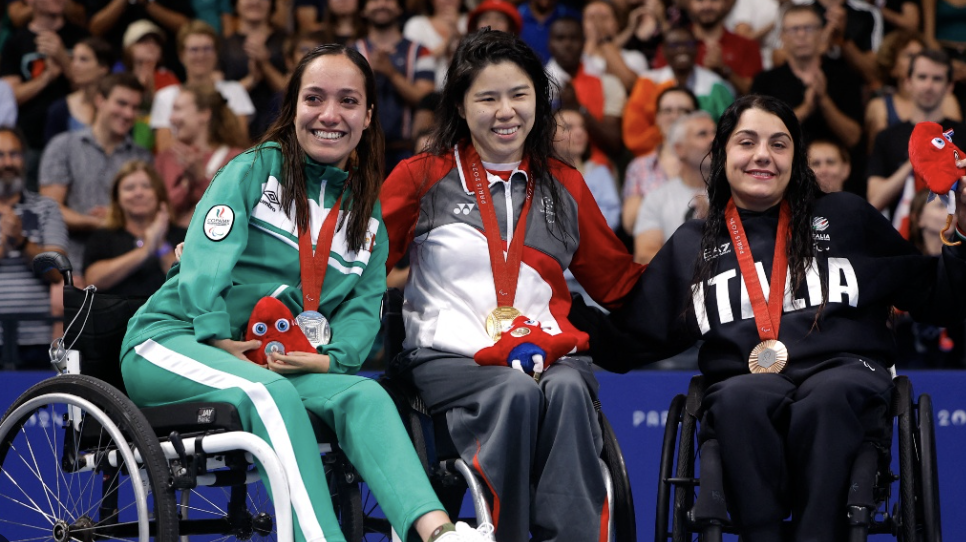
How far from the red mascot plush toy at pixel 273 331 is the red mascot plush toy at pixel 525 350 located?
0.49 m

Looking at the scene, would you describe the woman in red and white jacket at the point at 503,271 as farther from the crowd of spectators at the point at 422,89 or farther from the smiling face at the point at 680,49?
the smiling face at the point at 680,49

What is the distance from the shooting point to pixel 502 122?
3.69 metres

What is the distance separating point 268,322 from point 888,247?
71.7 inches

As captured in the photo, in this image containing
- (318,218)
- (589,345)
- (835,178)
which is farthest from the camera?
(835,178)

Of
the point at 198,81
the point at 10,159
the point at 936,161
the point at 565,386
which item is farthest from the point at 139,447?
the point at 198,81

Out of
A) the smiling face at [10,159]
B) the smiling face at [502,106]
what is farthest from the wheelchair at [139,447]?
the smiling face at [10,159]

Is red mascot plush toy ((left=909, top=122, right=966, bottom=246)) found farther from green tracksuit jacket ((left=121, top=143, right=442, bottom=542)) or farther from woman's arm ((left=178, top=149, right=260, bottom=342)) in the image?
woman's arm ((left=178, top=149, right=260, bottom=342))

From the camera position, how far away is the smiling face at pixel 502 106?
12.1 ft

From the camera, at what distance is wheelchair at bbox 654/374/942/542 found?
10.1 feet

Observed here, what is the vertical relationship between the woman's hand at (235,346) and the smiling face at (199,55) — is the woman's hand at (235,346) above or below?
below

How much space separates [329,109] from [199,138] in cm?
322

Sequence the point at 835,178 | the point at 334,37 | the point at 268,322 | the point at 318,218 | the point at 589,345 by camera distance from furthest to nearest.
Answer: the point at 334,37 < the point at 835,178 < the point at 589,345 < the point at 318,218 < the point at 268,322

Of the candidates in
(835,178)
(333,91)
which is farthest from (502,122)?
(835,178)

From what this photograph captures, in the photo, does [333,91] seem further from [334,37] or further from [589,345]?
[334,37]
